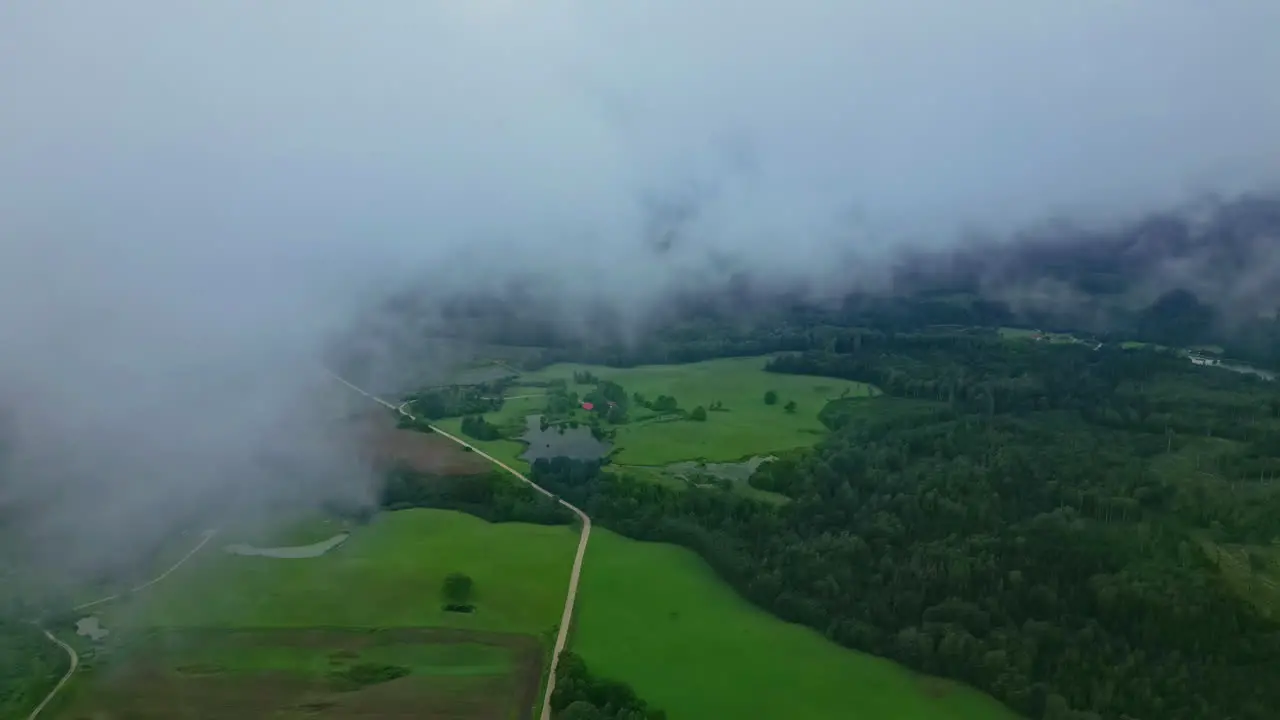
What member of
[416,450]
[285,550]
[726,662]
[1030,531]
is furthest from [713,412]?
[726,662]

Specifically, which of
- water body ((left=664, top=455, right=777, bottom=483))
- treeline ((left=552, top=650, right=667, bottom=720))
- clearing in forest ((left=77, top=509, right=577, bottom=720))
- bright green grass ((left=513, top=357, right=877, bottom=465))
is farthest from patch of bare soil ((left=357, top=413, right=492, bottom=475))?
treeline ((left=552, top=650, right=667, bottom=720))

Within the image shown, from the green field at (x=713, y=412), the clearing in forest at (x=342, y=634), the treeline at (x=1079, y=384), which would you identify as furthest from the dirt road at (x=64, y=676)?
the treeline at (x=1079, y=384)

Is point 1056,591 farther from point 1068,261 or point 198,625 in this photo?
point 1068,261

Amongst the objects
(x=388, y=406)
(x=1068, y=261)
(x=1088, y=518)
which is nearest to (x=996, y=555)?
(x=1088, y=518)

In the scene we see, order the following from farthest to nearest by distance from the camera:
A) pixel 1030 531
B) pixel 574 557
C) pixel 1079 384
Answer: pixel 1079 384
pixel 574 557
pixel 1030 531

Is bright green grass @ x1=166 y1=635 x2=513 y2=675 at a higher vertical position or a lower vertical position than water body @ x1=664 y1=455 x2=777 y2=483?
lower

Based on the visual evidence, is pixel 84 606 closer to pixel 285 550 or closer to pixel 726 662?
pixel 285 550

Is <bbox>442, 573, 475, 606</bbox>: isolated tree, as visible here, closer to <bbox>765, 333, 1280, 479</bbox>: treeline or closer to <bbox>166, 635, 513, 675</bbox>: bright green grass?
<bbox>166, 635, 513, 675</bbox>: bright green grass
